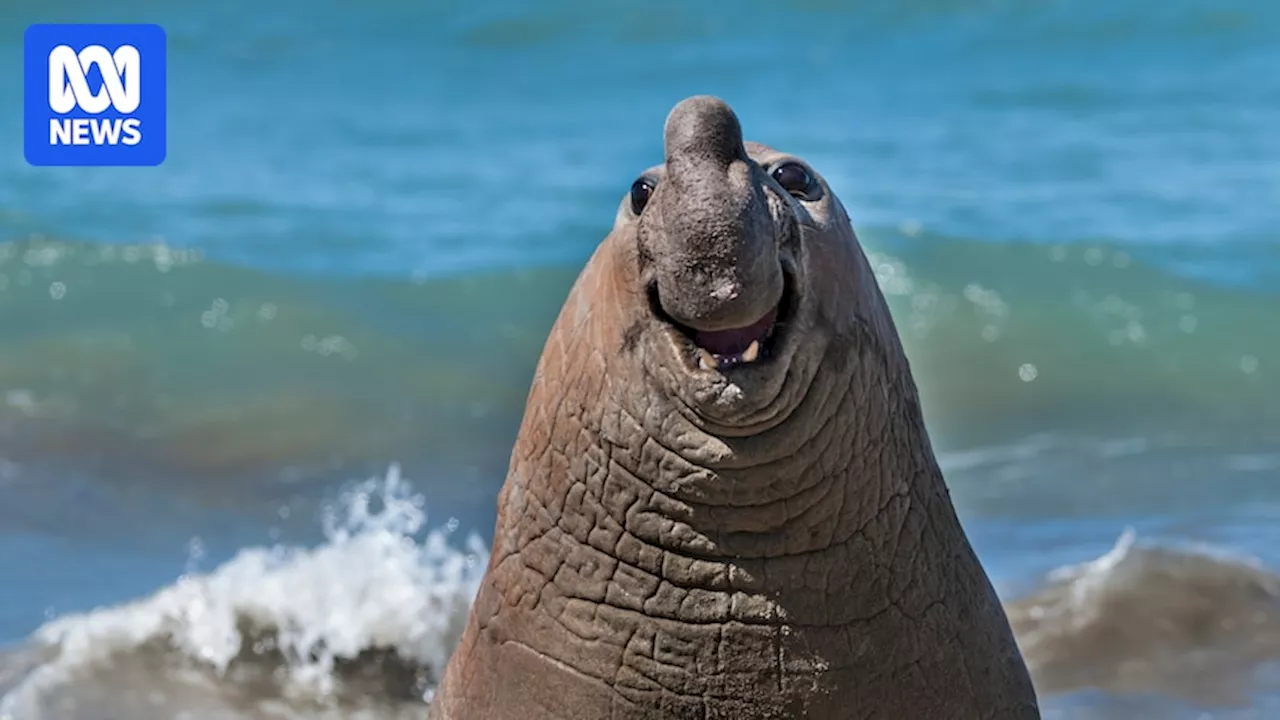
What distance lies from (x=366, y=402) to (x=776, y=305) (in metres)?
8.50

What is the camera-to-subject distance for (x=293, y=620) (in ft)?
21.6

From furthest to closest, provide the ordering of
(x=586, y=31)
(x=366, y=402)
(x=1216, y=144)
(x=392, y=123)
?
(x=586, y=31) → (x=392, y=123) → (x=1216, y=144) → (x=366, y=402)

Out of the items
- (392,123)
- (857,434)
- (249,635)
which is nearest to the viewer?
(857,434)

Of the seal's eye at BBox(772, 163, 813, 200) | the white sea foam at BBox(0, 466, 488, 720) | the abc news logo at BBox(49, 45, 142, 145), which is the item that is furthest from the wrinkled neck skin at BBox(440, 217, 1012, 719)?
the abc news logo at BBox(49, 45, 142, 145)

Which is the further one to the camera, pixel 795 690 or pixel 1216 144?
pixel 1216 144

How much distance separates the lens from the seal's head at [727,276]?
2777 mm

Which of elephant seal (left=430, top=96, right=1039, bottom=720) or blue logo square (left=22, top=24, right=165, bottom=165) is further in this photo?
blue logo square (left=22, top=24, right=165, bottom=165)

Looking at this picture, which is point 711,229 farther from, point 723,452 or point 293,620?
point 293,620

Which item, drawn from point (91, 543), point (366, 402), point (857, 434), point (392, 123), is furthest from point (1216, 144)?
point (857, 434)

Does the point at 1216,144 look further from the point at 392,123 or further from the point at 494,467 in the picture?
the point at 494,467

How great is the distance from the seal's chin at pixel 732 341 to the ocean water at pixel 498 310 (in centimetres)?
335

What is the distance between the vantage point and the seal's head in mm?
2777

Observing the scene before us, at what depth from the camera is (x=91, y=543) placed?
8258 millimetres

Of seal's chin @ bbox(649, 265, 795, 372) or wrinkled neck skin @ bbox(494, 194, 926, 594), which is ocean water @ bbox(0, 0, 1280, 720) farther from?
seal's chin @ bbox(649, 265, 795, 372)
